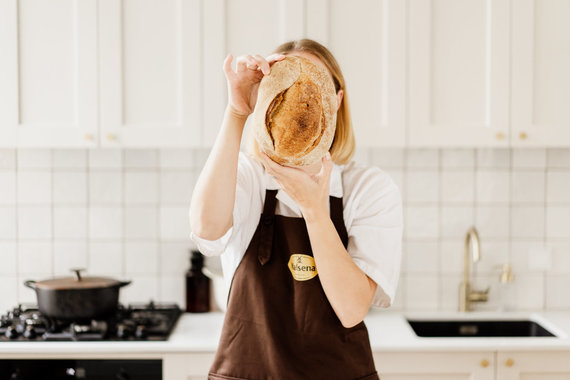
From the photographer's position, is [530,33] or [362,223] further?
[530,33]

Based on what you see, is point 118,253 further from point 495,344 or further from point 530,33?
point 530,33

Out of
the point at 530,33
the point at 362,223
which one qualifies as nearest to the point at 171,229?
the point at 362,223

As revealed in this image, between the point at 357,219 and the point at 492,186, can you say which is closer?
the point at 357,219

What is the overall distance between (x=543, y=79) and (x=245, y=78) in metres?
1.36

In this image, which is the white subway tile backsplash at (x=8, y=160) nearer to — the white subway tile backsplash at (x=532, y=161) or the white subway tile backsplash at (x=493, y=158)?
the white subway tile backsplash at (x=493, y=158)

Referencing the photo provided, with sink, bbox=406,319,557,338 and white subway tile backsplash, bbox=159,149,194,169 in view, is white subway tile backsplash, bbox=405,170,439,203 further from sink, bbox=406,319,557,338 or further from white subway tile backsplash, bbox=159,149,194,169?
white subway tile backsplash, bbox=159,149,194,169

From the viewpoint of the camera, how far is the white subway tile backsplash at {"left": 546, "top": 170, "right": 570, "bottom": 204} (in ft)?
7.75

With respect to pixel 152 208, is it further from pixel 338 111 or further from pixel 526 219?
pixel 526 219

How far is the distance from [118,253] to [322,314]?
1.34m

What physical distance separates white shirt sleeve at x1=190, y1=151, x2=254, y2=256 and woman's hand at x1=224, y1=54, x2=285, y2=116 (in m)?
0.21

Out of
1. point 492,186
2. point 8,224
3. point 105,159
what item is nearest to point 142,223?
point 105,159

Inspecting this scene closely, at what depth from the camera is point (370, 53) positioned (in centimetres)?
197

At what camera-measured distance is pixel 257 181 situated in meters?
1.37

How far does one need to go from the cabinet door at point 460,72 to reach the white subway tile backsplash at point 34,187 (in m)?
1.52
